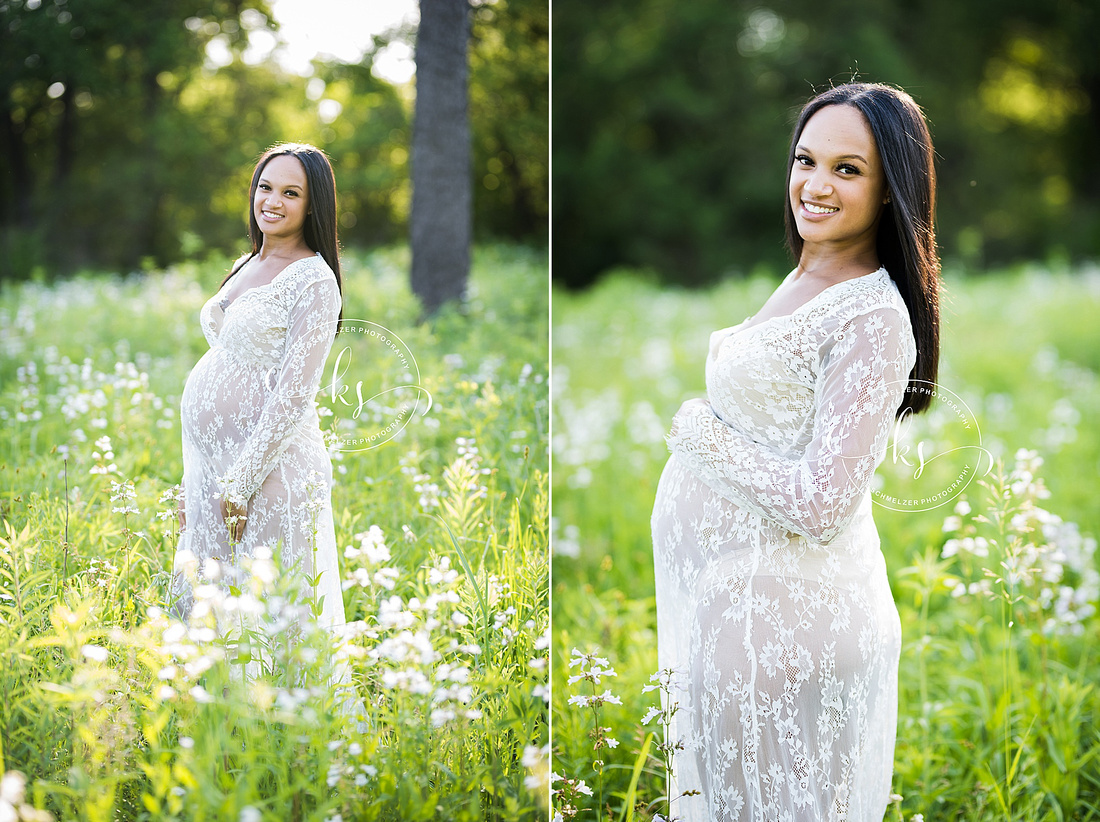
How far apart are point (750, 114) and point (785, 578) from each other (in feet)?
41.4

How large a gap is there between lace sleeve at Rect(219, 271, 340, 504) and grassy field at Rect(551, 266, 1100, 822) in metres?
0.92

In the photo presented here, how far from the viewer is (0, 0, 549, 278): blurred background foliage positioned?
212 centimetres

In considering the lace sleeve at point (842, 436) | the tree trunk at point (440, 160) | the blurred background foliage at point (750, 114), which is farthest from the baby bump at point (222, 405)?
the blurred background foliage at point (750, 114)

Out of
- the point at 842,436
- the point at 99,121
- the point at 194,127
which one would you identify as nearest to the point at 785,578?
the point at 842,436

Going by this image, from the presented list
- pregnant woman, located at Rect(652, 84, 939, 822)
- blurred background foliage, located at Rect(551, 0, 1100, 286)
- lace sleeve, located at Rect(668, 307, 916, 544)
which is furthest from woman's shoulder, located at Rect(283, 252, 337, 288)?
blurred background foliage, located at Rect(551, 0, 1100, 286)

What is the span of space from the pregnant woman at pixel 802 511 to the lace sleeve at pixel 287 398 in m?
0.85

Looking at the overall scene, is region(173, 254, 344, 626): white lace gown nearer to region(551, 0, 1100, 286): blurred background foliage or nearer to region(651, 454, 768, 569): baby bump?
region(651, 454, 768, 569): baby bump

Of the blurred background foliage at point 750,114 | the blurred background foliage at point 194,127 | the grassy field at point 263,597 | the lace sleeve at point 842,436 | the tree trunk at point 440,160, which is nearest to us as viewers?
the lace sleeve at point 842,436

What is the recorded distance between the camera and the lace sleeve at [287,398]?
193 cm

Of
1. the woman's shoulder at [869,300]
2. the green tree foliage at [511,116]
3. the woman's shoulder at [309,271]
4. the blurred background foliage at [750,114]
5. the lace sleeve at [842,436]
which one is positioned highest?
the blurred background foliage at [750,114]

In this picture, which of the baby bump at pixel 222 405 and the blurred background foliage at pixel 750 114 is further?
the blurred background foliage at pixel 750 114

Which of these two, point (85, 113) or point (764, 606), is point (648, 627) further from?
point (85, 113)

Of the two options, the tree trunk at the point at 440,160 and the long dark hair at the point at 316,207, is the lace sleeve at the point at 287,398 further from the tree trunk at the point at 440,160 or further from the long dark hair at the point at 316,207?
the tree trunk at the point at 440,160

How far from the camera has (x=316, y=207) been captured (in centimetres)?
200
